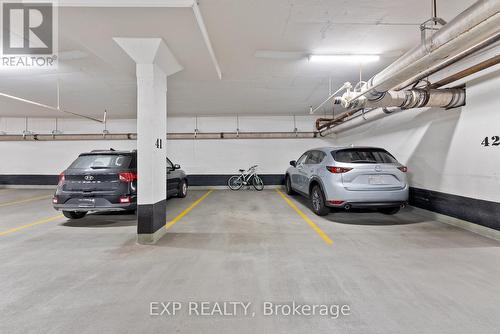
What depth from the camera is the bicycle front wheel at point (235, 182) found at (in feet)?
30.9

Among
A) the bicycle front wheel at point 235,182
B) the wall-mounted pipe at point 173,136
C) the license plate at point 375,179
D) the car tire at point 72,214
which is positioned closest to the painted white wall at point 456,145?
the license plate at point 375,179

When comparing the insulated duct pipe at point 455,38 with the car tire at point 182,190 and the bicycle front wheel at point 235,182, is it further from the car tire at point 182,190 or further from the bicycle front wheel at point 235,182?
the bicycle front wheel at point 235,182

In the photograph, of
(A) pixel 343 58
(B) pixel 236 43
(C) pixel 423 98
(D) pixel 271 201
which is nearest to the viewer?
(B) pixel 236 43

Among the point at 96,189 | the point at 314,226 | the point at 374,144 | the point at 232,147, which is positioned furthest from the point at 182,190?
the point at 374,144

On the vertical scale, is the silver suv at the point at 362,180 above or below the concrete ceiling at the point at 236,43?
below

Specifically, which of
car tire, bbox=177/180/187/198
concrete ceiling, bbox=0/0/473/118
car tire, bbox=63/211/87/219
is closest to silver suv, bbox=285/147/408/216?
concrete ceiling, bbox=0/0/473/118

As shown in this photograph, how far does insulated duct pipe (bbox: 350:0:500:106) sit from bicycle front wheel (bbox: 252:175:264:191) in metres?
Answer: 6.42

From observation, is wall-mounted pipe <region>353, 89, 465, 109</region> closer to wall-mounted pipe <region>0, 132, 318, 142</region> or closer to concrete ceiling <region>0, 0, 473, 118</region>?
concrete ceiling <region>0, 0, 473, 118</region>

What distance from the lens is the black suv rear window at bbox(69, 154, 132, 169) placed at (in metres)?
4.45

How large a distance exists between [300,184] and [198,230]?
3.28m

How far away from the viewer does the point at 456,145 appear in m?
4.15

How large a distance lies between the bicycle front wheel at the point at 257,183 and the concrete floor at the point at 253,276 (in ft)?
16.3

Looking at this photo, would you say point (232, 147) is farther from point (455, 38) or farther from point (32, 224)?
point (455, 38)

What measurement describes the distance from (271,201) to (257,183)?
8.51ft
